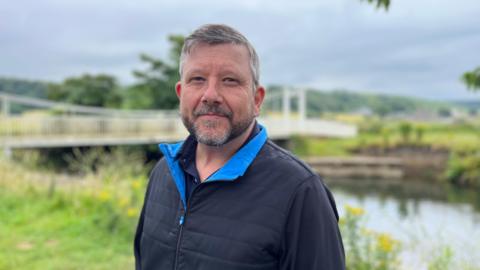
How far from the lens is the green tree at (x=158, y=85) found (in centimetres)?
2178

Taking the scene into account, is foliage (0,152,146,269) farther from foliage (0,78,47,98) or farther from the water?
foliage (0,78,47,98)

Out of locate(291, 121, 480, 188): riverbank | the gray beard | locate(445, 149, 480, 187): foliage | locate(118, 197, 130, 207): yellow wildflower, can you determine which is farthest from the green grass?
the gray beard

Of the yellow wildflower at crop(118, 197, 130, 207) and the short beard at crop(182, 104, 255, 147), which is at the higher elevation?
the short beard at crop(182, 104, 255, 147)

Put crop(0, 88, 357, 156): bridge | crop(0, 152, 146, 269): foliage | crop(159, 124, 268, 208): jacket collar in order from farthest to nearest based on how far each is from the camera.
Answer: crop(0, 88, 357, 156): bridge, crop(0, 152, 146, 269): foliage, crop(159, 124, 268, 208): jacket collar

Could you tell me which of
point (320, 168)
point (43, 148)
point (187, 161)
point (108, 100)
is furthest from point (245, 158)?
point (108, 100)

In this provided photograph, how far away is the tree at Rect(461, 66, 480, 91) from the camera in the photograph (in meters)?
3.06

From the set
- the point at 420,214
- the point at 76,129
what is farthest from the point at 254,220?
the point at 76,129

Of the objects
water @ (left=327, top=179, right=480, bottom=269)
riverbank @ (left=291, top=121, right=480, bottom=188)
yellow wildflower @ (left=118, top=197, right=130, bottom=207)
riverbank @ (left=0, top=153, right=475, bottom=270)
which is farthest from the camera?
riverbank @ (left=291, top=121, right=480, bottom=188)

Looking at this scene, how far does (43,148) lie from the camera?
1523 cm

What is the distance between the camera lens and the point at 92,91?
80.6 feet

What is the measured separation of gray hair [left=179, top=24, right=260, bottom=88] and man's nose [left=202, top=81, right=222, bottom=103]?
0.13m

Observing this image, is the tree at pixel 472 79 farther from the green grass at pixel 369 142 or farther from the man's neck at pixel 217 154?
the green grass at pixel 369 142

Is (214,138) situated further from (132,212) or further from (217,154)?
(132,212)

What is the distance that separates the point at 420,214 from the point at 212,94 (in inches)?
350
